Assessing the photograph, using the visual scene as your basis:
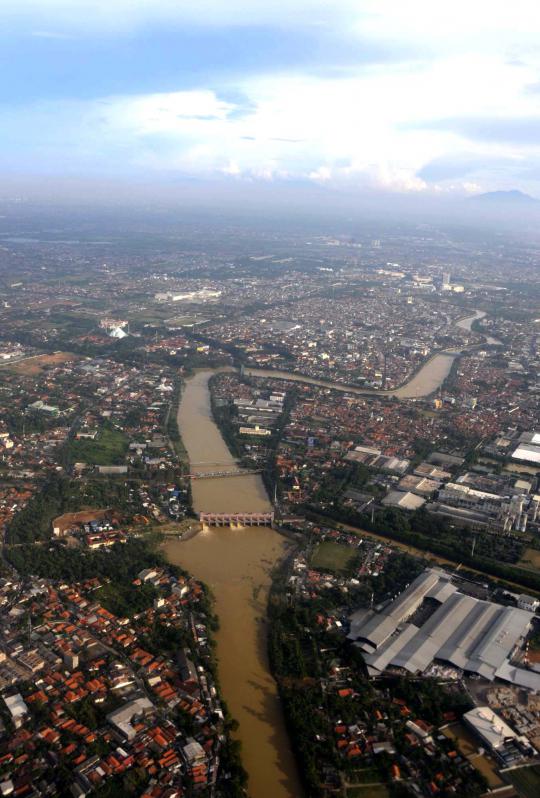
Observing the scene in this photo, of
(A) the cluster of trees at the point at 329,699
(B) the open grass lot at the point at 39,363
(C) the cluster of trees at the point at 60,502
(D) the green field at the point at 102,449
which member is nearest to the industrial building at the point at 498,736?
(A) the cluster of trees at the point at 329,699


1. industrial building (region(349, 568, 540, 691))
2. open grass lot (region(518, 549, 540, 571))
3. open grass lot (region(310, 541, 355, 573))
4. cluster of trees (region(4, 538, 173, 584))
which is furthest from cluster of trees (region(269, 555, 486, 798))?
open grass lot (region(518, 549, 540, 571))

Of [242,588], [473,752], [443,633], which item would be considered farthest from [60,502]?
[473,752]

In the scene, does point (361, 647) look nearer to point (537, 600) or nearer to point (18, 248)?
point (537, 600)

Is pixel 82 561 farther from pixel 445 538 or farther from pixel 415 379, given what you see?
pixel 415 379

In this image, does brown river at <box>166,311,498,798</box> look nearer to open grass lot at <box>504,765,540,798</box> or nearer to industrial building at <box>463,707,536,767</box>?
industrial building at <box>463,707,536,767</box>

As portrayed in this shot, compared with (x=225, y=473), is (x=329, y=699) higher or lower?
lower
